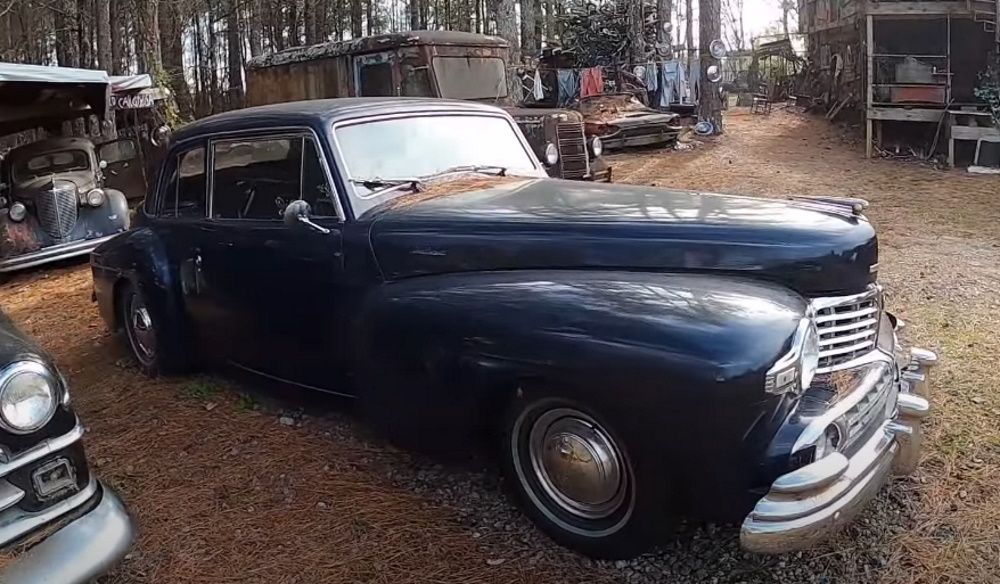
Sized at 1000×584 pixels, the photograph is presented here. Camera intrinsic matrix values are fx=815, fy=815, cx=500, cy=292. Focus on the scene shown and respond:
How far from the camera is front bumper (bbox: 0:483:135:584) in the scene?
7.43 ft

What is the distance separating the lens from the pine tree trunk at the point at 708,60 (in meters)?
17.2

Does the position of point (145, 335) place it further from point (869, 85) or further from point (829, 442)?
point (869, 85)

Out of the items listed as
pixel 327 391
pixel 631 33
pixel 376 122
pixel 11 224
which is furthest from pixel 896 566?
pixel 631 33

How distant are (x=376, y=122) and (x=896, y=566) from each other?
290 cm

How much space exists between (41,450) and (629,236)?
209 cm

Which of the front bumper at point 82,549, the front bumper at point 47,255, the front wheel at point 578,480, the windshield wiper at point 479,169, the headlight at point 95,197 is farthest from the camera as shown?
the headlight at point 95,197

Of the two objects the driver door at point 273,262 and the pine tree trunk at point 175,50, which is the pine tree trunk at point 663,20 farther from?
the driver door at point 273,262

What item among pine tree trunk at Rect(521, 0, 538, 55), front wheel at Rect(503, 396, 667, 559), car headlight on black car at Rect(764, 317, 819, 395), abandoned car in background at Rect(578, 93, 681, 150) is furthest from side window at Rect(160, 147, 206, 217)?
pine tree trunk at Rect(521, 0, 538, 55)

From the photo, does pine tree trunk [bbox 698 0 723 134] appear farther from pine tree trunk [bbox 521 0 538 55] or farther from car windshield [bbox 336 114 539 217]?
car windshield [bbox 336 114 539 217]

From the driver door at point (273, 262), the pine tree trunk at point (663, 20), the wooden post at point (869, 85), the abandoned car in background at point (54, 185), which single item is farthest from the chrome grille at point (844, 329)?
the pine tree trunk at point (663, 20)

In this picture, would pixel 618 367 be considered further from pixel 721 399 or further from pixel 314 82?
pixel 314 82

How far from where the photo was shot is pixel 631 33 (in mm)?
21375

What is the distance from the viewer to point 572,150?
9938 millimetres

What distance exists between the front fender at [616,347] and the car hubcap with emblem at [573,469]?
0.16m
